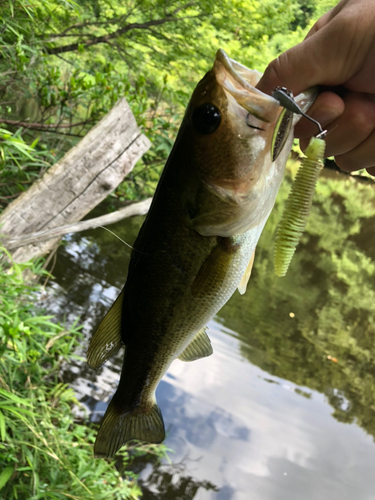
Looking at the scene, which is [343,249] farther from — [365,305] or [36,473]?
[36,473]

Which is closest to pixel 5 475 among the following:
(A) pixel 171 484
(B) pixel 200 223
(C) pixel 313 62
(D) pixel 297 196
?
(A) pixel 171 484

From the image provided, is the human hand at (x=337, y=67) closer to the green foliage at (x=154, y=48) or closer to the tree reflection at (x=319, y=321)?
the green foliage at (x=154, y=48)

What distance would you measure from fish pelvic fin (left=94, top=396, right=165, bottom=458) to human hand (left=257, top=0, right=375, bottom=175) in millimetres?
1262

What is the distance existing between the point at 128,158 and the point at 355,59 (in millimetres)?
3002

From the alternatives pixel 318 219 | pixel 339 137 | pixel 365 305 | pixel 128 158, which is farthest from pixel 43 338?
pixel 318 219

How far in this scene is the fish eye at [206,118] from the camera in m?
1.16

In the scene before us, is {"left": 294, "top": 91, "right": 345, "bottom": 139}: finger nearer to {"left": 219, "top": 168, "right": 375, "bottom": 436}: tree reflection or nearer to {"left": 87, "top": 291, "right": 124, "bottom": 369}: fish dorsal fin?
{"left": 87, "top": 291, "right": 124, "bottom": 369}: fish dorsal fin

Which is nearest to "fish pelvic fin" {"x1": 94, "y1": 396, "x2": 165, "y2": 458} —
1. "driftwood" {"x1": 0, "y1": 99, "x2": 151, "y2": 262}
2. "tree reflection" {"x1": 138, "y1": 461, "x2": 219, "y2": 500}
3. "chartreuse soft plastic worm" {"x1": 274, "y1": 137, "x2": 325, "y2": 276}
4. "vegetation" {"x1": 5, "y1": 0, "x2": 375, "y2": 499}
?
"chartreuse soft plastic worm" {"x1": 274, "y1": 137, "x2": 325, "y2": 276}

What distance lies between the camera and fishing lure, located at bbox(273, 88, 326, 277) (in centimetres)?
101

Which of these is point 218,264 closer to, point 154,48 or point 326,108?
point 326,108

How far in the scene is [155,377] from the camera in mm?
1525

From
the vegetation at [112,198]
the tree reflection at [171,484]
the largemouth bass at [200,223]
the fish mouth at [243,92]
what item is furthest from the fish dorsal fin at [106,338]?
the tree reflection at [171,484]

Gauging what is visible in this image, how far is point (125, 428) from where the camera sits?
1.53m

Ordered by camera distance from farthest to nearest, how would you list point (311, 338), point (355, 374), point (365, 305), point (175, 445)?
1. point (365, 305)
2. point (311, 338)
3. point (355, 374)
4. point (175, 445)
